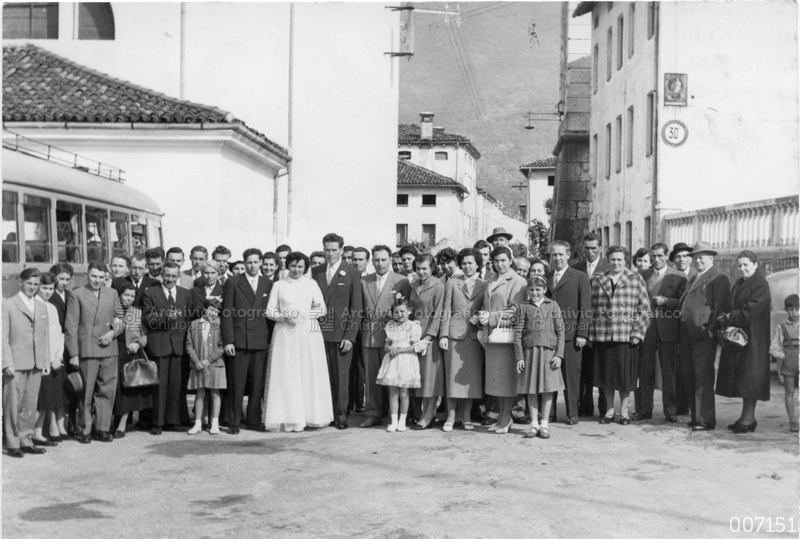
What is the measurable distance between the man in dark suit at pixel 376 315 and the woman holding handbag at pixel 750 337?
11.5ft

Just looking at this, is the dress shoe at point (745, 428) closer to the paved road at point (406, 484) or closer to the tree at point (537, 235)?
the paved road at point (406, 484)

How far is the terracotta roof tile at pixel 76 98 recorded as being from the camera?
16672 millimetres

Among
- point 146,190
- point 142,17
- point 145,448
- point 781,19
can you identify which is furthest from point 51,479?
point 781,19

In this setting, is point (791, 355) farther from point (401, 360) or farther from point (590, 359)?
point (401, 360)

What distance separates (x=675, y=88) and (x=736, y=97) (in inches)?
56.5

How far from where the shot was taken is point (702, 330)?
943 centimetres

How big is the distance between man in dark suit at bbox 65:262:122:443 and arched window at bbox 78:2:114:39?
14225 mm

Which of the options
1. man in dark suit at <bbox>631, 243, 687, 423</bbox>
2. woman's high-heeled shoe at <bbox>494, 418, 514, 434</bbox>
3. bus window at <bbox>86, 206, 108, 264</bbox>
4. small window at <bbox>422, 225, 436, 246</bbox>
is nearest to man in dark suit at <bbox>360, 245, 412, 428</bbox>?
woman's high-heeled shoe at <bbox>494, 418, 514, 434</bbox>

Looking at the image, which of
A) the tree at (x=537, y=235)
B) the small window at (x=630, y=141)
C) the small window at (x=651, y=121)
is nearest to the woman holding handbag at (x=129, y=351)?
the small window at (x=651, y=121)

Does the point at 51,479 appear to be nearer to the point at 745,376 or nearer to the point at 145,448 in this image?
the point at 145,448

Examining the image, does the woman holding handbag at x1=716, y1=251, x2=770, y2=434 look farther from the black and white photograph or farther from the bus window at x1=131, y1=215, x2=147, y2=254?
the bus window at x1=131, y1=215, x2=147, y2=254

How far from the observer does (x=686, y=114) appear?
20.9m

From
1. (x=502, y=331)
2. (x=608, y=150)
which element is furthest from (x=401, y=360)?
(x=608, y=150)

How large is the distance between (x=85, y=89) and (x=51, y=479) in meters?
13.1
